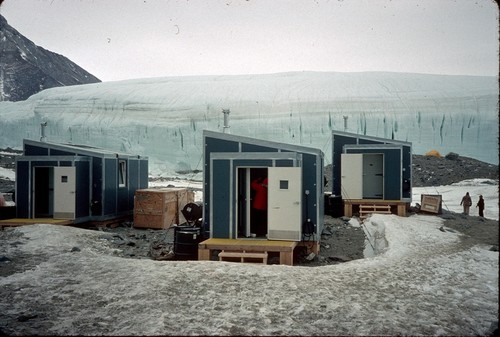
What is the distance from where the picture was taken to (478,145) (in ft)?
132

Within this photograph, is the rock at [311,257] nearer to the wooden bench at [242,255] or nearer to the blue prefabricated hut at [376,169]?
the wooden bench at [242,255]

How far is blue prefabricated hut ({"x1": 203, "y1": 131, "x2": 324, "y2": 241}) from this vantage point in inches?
389

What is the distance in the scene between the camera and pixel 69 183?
1388 cm

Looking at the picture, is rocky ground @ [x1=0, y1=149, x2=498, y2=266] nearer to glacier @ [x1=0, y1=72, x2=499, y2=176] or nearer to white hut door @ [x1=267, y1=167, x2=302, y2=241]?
white hut door @ [x1=267, y1=167, x2=302, y2=241]

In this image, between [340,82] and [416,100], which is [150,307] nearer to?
[416,100]

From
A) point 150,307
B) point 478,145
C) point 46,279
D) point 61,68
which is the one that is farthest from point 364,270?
point 61,68

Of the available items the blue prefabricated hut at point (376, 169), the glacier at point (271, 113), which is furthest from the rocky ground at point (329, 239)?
the glacier at point (271, 113)

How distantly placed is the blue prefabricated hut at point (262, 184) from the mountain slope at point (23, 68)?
7948 centimetres

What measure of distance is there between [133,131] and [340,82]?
25.4m

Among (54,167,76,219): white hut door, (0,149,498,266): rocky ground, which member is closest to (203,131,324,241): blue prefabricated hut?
(0,149,498,266): rocky ground

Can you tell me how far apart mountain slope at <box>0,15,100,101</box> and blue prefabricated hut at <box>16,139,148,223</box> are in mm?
72247

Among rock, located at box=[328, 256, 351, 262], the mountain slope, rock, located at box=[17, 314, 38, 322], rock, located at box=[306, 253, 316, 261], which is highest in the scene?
the mountain slope

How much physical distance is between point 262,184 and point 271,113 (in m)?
39.3

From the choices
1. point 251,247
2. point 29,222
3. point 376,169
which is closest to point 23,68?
point 29,222
